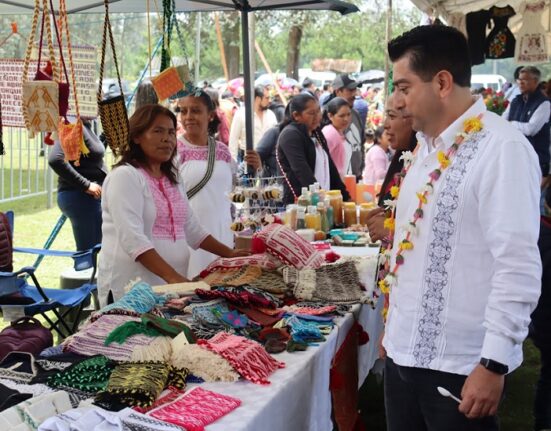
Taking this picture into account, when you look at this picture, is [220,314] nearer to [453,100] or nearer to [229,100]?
[453,100]

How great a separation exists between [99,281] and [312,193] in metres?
1.90

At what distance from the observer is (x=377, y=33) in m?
43.6

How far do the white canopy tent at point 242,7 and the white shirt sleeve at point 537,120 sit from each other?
12.4 feet

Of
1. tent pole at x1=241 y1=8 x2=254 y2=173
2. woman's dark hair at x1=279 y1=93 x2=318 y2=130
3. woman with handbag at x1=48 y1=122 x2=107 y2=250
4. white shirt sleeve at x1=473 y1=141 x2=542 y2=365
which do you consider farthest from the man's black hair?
woman with handbag at x1=48 y1=122 x2=107 y2=250

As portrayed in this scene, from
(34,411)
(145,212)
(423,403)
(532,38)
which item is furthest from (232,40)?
(34,411)

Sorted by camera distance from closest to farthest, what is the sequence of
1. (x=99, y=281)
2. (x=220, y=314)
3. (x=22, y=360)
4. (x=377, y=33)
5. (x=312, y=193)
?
(x=22, y=360) < (x=220, y=314) < (x=99, y=281) < (x=312, y=193) < (x=377, y=33)

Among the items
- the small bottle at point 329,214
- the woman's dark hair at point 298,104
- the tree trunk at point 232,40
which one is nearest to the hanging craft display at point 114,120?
the small bottle at point 329,214

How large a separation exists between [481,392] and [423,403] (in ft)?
0.92

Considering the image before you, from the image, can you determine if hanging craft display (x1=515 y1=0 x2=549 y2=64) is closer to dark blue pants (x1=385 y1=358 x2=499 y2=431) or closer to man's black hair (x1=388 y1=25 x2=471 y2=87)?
man's black hair (x1=388 y1=25 x2=471 y2=87)

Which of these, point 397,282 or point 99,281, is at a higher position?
point 397,282

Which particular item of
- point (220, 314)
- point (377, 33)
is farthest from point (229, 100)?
point (377, 33)

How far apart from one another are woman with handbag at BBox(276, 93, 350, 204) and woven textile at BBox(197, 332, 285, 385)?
3.66m

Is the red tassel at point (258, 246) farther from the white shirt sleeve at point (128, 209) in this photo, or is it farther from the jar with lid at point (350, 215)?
the jar with lid at point (350, 215)

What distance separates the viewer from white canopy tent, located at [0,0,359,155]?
5.73 metres
